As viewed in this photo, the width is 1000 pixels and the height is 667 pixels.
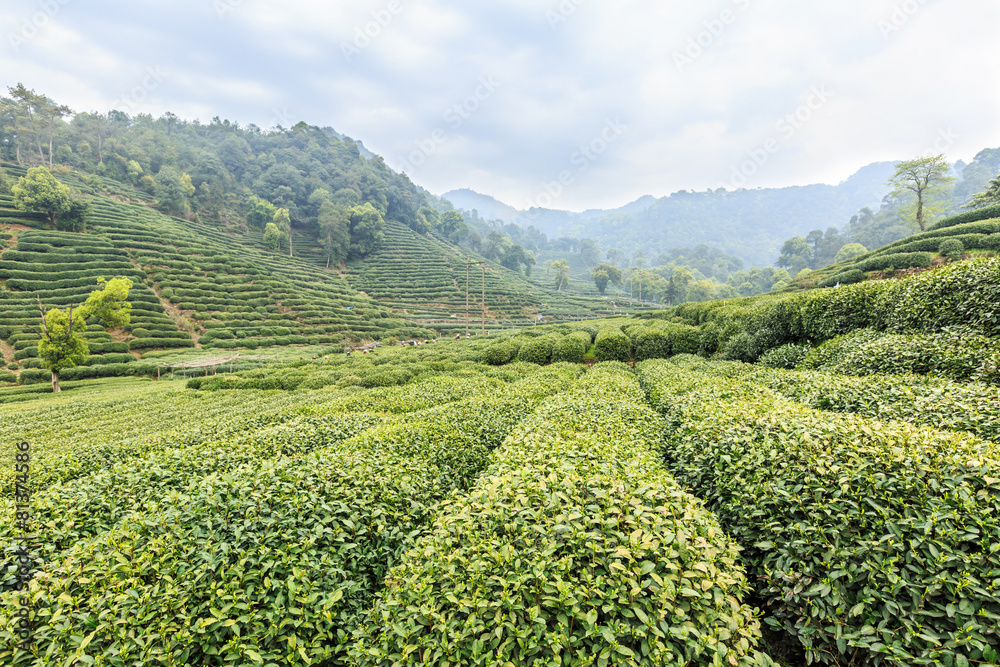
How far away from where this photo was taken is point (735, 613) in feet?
7.74

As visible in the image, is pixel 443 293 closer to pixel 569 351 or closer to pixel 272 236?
pixel 272 236

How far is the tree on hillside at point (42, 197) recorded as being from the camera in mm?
36188

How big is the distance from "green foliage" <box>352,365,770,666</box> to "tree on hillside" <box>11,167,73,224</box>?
192ft

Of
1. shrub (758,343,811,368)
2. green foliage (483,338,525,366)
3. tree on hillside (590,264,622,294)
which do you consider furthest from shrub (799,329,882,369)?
tree on hillside (590,264,622,294)

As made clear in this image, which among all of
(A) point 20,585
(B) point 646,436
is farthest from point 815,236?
(A) point 20,585

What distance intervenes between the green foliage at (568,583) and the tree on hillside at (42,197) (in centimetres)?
5860

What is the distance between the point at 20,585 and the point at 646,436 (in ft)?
23.1

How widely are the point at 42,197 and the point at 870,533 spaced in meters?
62.3

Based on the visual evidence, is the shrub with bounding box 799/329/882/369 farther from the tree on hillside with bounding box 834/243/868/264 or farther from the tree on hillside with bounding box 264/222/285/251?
the tree on hillside with bounding box 834/243/868/264

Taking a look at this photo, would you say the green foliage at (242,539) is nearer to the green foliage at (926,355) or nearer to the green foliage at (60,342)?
the green foliage at (926,355)

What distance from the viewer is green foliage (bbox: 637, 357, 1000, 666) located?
2.35 metres

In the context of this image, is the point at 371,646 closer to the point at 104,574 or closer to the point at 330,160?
the point at 104,574

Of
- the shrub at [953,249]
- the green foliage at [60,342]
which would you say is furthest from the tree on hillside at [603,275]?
the green foliage at [60,342]

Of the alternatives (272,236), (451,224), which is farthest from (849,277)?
(451,224)
